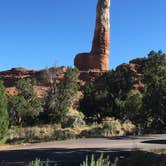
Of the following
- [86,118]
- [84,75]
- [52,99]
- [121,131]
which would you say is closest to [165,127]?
[121,131]

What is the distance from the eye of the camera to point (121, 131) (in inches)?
1463

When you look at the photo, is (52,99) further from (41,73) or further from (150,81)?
(41,73)

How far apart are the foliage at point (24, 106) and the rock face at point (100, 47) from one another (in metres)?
33.0

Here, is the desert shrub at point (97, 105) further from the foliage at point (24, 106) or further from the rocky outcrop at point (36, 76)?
the rocky outcrop at point (36, 76)

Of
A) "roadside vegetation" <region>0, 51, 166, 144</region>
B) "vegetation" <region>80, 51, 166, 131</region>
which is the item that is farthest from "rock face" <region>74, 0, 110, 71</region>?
"vegetation" <region>80, 51, 166, 131</region>

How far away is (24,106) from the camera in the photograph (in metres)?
53.2

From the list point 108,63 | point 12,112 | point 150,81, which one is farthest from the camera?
point 108,63

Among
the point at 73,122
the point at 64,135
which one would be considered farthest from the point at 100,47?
the point at 64,135

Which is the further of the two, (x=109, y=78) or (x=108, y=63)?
(x=108, y=63)

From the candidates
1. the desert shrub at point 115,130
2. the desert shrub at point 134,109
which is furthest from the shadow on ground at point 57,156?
the desert shrub at point 134,109

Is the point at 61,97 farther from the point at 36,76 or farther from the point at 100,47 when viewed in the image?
the point at 100,47

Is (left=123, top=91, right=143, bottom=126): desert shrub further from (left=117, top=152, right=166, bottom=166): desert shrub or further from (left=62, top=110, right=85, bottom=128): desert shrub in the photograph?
(left=117, top=152, right=166, bottom=166): desert shrub

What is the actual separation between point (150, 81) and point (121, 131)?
7.05 m

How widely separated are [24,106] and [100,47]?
3967 cm
